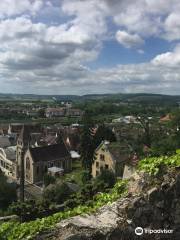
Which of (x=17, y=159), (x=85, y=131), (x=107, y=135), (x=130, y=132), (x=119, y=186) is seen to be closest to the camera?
(x=119, y=186)

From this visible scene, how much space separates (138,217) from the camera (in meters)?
8.09

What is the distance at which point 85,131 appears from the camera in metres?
52.2

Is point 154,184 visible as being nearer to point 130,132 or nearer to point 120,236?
point 120,236

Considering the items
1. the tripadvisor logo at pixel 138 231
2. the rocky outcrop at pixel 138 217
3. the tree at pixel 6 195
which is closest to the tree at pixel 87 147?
the tree at pixel 6 195

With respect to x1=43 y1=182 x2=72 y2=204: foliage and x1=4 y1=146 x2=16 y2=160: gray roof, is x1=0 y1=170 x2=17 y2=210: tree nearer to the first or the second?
x1=43 y1=182 x2=72 y2=204: foliage

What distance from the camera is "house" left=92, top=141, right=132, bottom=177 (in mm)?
50000

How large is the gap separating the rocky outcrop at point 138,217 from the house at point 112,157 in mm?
41269

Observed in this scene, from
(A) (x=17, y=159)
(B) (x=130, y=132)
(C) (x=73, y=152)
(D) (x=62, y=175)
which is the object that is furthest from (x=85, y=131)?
(B) (x=130, y=132)

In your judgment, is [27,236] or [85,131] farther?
[85,131]

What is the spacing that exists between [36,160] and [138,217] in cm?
5067

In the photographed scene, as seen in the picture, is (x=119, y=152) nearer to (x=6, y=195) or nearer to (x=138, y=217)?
(x=6, y=195)

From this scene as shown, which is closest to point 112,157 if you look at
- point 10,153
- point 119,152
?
point 119,152

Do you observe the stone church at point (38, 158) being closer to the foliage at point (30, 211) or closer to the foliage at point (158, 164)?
the foliage at point (30, 211)

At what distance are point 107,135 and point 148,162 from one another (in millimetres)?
62235
